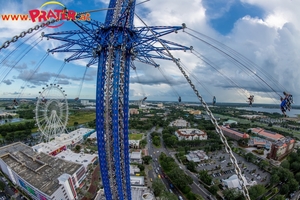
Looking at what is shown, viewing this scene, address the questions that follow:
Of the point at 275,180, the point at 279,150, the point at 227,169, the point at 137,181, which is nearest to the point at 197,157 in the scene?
the point at 227,169

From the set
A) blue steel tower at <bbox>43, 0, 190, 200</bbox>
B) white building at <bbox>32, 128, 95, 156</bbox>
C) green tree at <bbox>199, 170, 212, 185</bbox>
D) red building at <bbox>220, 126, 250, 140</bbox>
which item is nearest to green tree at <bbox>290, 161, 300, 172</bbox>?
red building at <bbox>220, 126, 250, 140</bbox>

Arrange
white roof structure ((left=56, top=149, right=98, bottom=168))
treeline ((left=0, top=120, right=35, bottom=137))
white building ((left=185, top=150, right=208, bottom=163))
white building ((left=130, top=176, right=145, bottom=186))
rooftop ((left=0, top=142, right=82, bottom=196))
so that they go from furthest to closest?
treeline ((left=0, top=120, right=35, bottom=137))
white building ((left=185, top=150, right=208, bottom=163))
white roof structure ((left=56, top=149, right=98, bottom=168))
white building ((left=130, top=176, right=145, bottom=186))
rooftop ((left=0, top=142, right=82, bottom=196))

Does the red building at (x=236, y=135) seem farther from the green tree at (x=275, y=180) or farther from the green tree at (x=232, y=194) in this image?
the green tree at (x=232, y=194)

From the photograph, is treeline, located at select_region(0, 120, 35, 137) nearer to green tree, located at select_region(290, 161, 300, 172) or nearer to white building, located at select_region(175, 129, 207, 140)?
white building, located at select_region(175, 129, 207, 140)

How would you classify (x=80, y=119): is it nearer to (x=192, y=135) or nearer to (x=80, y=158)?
(x=80, y=158)

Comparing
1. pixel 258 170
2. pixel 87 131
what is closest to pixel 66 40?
pixel 258 170

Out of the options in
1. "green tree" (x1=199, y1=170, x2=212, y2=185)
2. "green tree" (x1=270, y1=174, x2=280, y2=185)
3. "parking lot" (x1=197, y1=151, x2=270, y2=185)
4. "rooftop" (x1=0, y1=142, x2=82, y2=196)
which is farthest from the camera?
"parking lot" (x1=197, y1=151, x2=270, y2=185)
